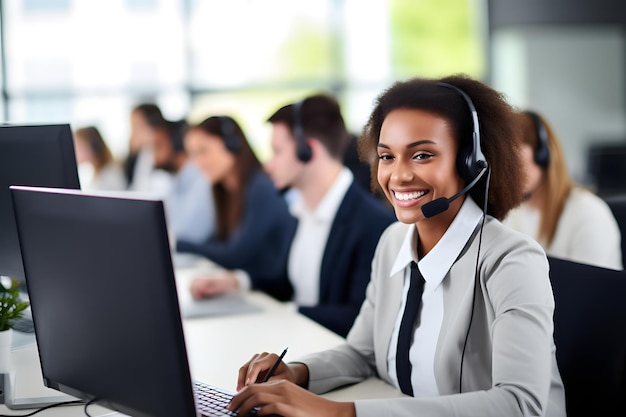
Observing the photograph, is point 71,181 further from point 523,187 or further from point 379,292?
point 523,187

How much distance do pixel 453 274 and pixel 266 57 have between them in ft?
16.1

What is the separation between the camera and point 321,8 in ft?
20.1

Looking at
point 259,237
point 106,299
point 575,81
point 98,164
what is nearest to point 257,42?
point 98,164

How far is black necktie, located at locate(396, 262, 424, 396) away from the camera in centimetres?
145

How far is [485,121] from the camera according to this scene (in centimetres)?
143

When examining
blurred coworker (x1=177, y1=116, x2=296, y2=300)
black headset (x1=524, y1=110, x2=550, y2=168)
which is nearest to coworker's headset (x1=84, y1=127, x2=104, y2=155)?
blurred coworker (x1=177, y1=116, x2=296, y2=300)

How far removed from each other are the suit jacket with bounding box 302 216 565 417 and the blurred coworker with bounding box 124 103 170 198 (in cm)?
322

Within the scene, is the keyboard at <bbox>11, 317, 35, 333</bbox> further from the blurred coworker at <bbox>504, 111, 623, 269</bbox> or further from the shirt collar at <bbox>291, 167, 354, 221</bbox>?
the blurred coworker at <bbox>504, 111, 623, 269</bbox>

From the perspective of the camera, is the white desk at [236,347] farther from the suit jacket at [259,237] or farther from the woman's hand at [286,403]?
the suit jacket at [259,237]

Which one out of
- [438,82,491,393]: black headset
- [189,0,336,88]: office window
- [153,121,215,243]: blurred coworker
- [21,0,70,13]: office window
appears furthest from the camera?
[189,0,336,88]: office window

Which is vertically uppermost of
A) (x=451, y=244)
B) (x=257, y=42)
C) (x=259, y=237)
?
(x=257, y=42)

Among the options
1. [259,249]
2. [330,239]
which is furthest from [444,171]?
[259,249]

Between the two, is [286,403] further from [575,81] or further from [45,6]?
[45,6]

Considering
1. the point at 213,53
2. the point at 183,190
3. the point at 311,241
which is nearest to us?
the point at 311,241
